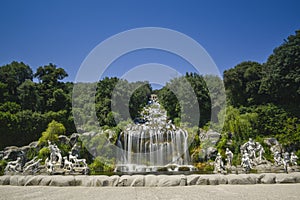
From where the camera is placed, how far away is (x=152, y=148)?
17.1 metres

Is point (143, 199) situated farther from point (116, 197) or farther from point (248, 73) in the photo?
point (248, 73)

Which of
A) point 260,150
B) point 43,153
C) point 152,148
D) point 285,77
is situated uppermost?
point 285,77

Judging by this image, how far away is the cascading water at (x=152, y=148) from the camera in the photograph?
16.9 metres

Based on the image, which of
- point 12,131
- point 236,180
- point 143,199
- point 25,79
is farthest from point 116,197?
point 25,79

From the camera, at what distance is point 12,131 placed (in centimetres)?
1956

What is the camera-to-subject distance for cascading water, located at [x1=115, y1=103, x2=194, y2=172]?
1692cm

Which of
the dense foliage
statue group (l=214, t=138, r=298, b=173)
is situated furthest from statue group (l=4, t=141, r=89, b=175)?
the dense foliage

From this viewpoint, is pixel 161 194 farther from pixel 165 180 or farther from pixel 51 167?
pixel 51 167

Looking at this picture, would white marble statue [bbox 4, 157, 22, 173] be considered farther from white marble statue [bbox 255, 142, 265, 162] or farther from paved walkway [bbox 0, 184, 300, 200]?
white marble statue [bbox 255, 142, 265, 162]

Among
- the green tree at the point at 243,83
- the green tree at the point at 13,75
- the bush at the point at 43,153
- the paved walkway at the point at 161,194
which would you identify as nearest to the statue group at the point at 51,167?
the bush at the point at 43,153

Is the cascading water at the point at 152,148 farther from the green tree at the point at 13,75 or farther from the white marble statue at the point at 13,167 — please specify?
the green tree at the point at 13,75

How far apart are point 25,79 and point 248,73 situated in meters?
21.9

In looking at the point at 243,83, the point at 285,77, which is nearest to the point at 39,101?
the point at 243,83

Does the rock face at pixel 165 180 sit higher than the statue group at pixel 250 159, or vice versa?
the statue group at pixel 250 159
